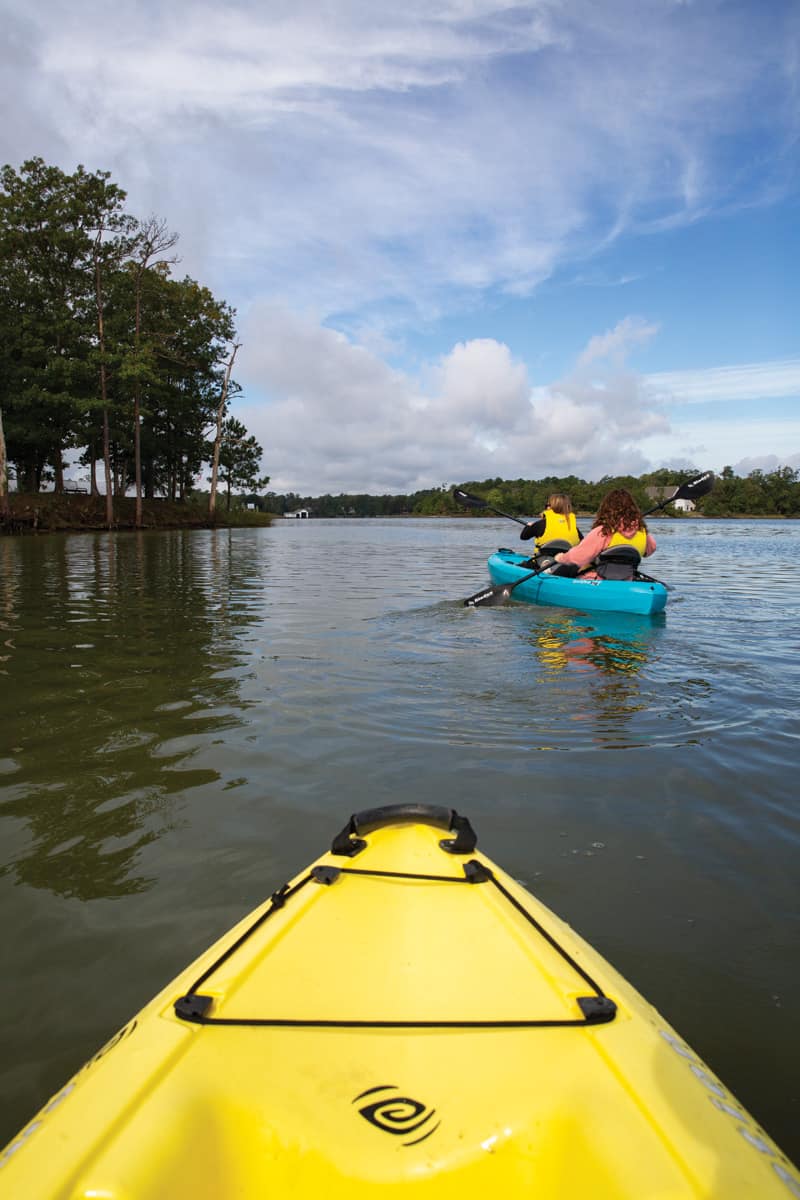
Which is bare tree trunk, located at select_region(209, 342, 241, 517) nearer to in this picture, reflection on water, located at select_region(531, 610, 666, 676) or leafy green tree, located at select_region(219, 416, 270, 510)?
leafy green tree, located at select_region(219, 416, 270, 510)

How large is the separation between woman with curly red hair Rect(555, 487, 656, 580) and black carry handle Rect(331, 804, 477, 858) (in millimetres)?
7551

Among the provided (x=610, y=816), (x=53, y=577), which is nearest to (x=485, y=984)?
(x=610, y=816)

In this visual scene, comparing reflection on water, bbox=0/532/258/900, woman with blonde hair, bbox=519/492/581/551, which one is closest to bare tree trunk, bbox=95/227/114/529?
reflection on water, bbox=0/532/258/900

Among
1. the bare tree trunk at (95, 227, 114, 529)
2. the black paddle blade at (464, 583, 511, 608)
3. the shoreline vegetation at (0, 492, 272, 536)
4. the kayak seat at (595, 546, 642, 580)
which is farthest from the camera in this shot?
the bare tree trunk at (95, 227, 114, 529)

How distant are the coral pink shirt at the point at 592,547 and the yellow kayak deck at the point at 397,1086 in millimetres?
8221

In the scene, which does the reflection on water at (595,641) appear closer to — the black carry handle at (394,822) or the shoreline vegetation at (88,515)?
the black carry handle at (394,822)

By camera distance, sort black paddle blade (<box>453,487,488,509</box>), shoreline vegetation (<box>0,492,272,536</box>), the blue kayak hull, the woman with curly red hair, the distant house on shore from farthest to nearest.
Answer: the distant house on shore → shoreline vegetation (<box>0,492,272,536</box>) → black paddle blade (<box>453,487,488,509</box>) → the woman with curly red hair → the blue kayak hull

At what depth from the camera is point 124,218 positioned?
30.0m

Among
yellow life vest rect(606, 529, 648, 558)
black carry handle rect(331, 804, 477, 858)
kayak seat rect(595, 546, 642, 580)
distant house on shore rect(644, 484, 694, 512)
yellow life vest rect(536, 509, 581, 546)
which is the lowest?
black carry handle rect(331, 804, 477, 858)

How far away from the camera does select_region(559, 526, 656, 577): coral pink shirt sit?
9594 mm

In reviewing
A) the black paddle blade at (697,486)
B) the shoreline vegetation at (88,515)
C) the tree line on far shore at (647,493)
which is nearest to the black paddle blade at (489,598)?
the black paddle blade at (697,486)

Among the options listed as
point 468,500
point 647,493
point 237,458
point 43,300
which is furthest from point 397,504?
point 468,500

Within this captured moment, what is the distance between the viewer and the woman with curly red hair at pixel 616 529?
9.34 meters

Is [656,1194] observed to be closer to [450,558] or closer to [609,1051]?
[609,1051]
